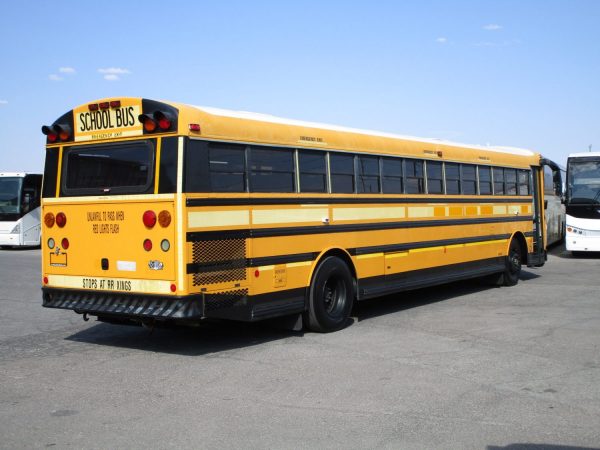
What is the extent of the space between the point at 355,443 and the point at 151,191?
3.78 metres

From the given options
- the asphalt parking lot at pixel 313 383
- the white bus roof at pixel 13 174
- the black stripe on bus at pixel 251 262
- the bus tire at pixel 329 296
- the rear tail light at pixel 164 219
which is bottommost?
the asphalt parking lot at pixel 313 383

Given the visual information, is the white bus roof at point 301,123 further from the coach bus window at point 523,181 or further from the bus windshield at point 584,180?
the bus windshield at point 584,180

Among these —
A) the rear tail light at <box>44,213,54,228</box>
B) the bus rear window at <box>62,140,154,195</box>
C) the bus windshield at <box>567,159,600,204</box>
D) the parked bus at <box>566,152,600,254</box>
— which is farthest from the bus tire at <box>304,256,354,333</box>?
the bus windshield at <box>567,159,600,204</box>

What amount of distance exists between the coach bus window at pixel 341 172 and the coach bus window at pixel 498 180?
15.7ft

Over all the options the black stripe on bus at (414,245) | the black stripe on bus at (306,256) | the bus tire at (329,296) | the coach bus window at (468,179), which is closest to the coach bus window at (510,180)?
the black stripe on bus at (414,245)

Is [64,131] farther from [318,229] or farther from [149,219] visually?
→ [318,229]

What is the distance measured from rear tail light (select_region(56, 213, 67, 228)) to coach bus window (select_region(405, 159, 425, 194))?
Result: 4.96 m

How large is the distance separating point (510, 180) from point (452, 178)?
2.46m

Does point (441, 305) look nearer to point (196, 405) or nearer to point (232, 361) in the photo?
point (232, 361)

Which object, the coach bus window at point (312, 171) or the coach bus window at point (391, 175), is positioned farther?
the coach bus window at point (391, 175)

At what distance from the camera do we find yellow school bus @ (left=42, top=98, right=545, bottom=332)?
7.66 m

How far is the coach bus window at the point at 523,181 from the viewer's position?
1481 centimetres

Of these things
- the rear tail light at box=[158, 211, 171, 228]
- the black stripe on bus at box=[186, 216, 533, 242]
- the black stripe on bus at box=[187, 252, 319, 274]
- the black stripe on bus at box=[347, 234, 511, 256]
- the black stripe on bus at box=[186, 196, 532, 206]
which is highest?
the black stripe on bus at box=[186, 196, 532, 206]

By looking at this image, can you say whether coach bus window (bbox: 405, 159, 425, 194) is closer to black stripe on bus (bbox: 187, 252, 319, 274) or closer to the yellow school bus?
the yellow school bus
